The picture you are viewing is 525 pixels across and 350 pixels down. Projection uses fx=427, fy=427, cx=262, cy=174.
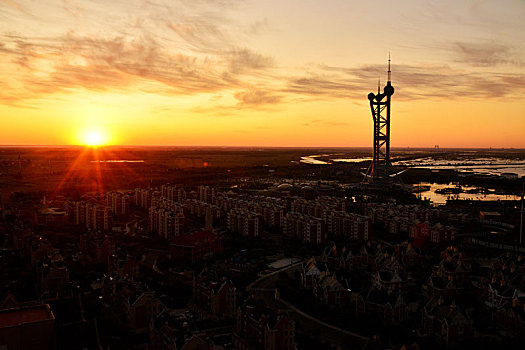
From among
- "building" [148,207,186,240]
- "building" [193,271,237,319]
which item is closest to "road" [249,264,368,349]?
"building" [193,271,237,319]

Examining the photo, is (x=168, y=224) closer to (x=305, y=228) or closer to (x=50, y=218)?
(x=305, y=228)

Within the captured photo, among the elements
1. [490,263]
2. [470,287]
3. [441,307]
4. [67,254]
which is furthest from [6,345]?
[490,263]

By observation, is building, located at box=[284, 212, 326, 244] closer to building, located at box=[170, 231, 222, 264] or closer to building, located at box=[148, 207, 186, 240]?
building, located at box=[170, 231, 222, 264]

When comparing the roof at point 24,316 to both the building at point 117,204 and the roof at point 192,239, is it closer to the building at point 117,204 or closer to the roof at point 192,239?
the roof at point 192,239

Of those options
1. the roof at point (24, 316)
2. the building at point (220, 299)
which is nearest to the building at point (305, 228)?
the building at point (220, 299)

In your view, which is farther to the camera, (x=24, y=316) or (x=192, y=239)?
(x=192, y=239)

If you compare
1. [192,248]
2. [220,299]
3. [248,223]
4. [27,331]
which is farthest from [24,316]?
[248,223]

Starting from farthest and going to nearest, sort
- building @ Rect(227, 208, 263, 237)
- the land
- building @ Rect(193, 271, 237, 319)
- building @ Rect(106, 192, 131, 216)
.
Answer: building @ Rect(106, 192, 131, 216)
building @ Rect(227, 208, 263, 237)
building @ Rect(193, 271, 237, 319)
the land
